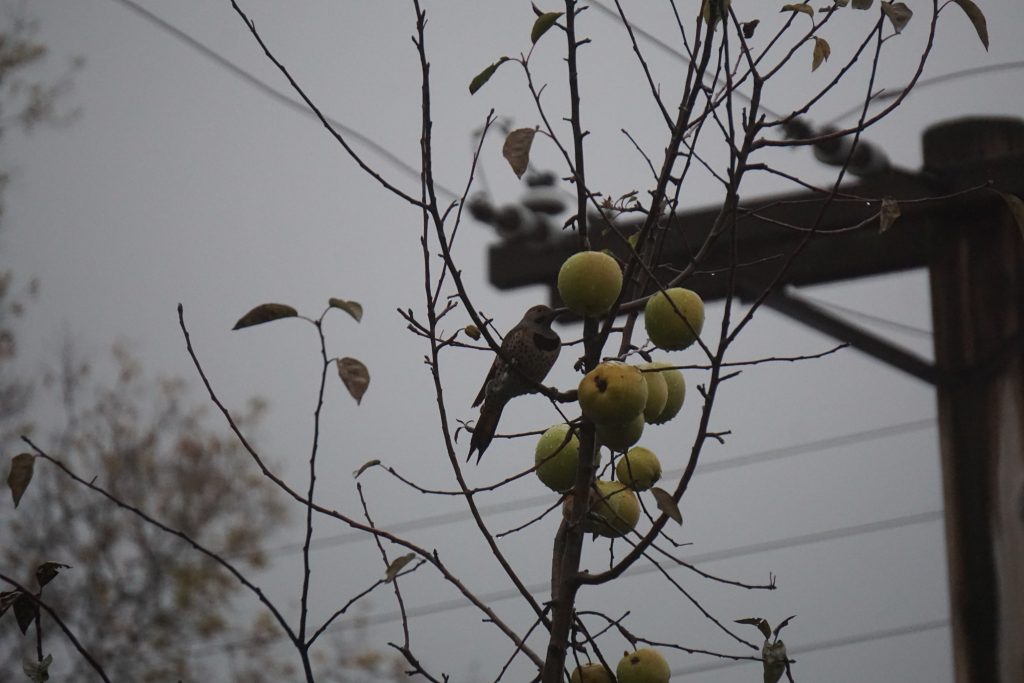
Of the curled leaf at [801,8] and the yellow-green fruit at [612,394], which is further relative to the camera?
the curled leaf at [801,8]

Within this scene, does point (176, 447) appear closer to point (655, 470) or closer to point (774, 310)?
point (774, 310)

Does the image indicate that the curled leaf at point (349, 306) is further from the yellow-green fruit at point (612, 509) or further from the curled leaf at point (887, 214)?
the curled leaf at point (887, 214)

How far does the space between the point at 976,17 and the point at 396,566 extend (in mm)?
1021

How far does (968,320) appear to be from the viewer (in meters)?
3.04

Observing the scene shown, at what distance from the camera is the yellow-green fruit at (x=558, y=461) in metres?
1.30

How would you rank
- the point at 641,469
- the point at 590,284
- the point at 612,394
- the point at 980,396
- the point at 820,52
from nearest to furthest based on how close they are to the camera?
the point at 612,394 < the point at 590,284 < the point at 641,469 < the point at 820,52 < the point at 980,396

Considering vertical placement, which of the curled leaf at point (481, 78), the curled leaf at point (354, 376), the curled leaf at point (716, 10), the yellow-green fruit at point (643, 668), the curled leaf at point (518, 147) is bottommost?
the yellow-green fruit at point (643, 668)

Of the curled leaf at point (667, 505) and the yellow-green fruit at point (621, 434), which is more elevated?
the yellow-green fruit at point (621, 434)

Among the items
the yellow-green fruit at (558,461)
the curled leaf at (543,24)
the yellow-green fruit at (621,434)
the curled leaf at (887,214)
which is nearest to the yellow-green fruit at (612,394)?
the yellow-green fruit at (621,434)

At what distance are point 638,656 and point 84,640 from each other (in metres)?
7.62

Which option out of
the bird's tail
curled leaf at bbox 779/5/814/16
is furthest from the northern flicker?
curled leaf at bbox 779/5/814/16

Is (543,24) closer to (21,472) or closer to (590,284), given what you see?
(590,284)

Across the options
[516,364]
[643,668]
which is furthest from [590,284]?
[643,668]

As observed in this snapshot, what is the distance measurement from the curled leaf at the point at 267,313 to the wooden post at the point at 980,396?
7.23 feet
